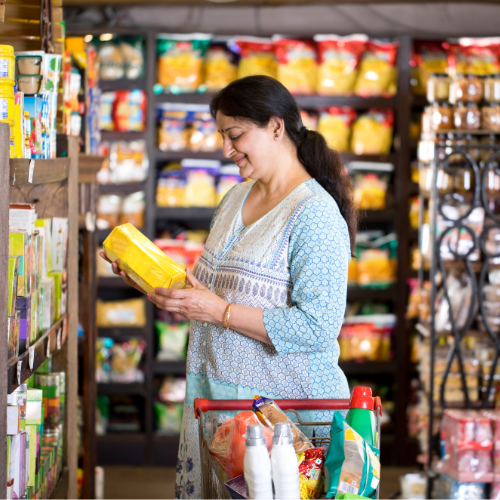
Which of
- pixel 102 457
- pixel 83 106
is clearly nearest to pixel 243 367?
pixel 83 106

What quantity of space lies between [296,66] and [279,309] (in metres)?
2.77

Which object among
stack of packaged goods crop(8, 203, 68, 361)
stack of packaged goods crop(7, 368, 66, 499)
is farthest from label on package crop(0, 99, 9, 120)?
stack of packaged goods crop(7, 368, 66, 499)

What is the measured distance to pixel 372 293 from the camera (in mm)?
4039

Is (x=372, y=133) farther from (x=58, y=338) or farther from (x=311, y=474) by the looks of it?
(x=311, y=474)

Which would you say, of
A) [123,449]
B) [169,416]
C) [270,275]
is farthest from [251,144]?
[123,449]

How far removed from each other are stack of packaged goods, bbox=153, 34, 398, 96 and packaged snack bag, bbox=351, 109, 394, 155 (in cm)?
16

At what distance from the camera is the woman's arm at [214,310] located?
157 centimetres

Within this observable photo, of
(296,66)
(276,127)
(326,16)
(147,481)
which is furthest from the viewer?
(326,16)

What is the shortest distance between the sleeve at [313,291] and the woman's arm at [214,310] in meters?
0.03

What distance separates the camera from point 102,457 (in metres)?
4.02

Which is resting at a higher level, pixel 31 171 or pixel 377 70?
pixel 377 70

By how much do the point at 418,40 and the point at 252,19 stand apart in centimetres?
109

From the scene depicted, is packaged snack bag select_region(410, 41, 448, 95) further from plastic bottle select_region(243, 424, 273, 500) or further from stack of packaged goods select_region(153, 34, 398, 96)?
plastic bottle select_region(243, 424, 273, 500)

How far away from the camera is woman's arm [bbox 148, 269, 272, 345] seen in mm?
1574
